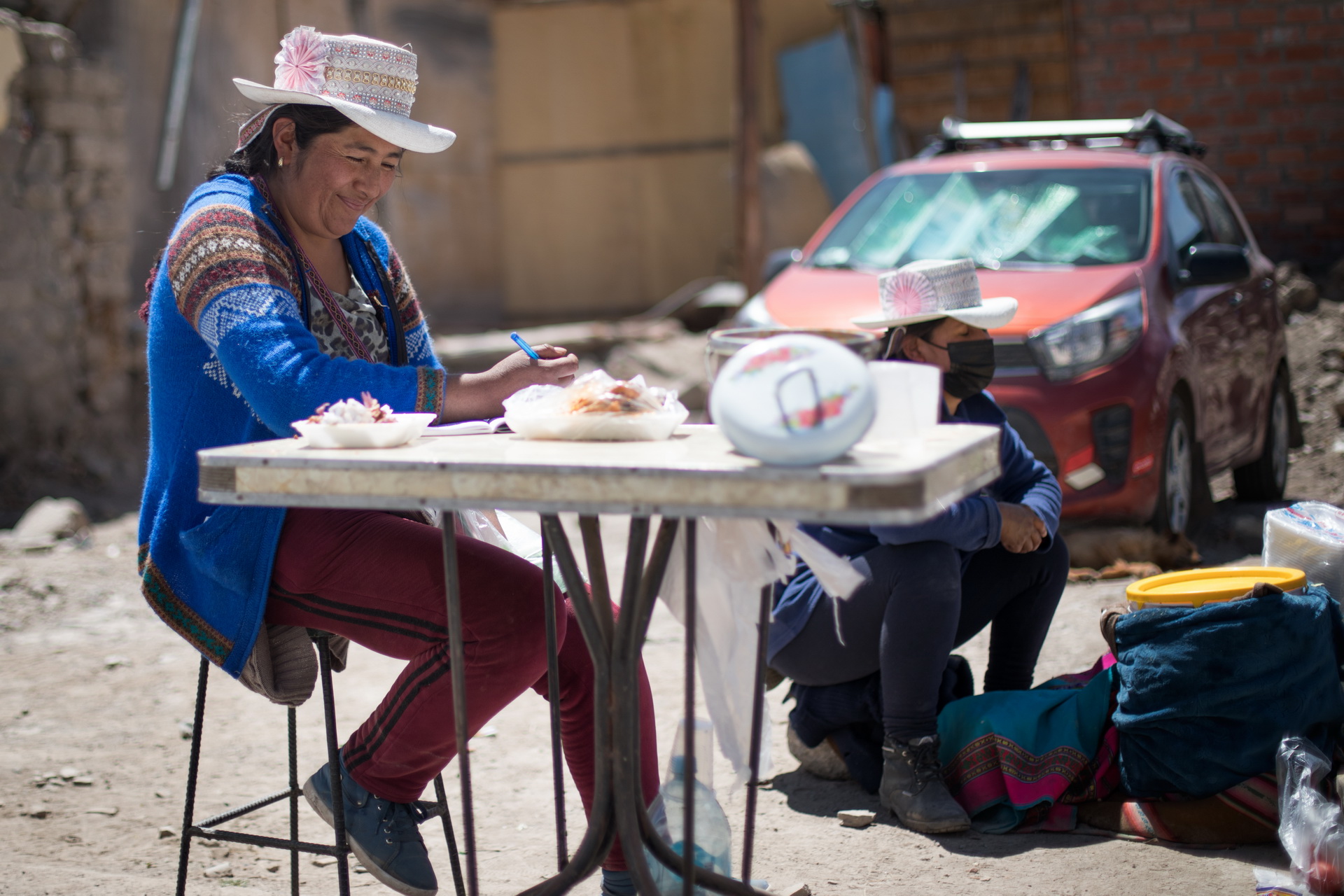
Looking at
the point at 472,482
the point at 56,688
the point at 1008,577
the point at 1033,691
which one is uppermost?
the point at 472,482

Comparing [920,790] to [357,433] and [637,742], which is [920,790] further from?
[357,433]

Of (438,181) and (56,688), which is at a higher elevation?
(438,181)

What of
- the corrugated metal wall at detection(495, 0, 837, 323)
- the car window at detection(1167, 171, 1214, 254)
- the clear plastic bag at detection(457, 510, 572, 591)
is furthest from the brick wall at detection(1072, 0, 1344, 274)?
the clear plastic bag at detection(457, 510, 572, 591)

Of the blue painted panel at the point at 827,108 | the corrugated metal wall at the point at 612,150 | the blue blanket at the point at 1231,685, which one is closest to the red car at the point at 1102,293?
the blue blanket at the point at 1231,685

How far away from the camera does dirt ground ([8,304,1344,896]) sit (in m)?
2.86

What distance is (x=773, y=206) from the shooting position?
41.5 ft

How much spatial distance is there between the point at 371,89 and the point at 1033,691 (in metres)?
2.00

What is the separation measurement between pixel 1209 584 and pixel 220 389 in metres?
2.17

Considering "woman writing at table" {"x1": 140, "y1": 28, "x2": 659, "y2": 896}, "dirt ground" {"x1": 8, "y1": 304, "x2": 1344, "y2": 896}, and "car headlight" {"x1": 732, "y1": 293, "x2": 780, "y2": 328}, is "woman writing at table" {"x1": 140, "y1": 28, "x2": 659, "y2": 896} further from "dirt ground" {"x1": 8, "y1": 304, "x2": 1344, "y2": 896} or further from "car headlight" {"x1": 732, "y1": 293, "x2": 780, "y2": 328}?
"car headlight" {"x1": 732, "y1": 293, "x2": 780, "y2": 328}

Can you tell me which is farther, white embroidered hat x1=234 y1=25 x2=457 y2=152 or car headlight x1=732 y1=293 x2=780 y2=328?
car headlight x1=732 y1=293 x2=780 y2=328

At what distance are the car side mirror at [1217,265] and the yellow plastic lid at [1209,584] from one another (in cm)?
260

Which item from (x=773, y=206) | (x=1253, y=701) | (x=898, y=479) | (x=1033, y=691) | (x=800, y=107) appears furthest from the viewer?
(x=800, y=107)

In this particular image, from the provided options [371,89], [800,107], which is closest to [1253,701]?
[371,89]

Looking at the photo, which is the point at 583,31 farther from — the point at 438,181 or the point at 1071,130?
the point at 1071,130
